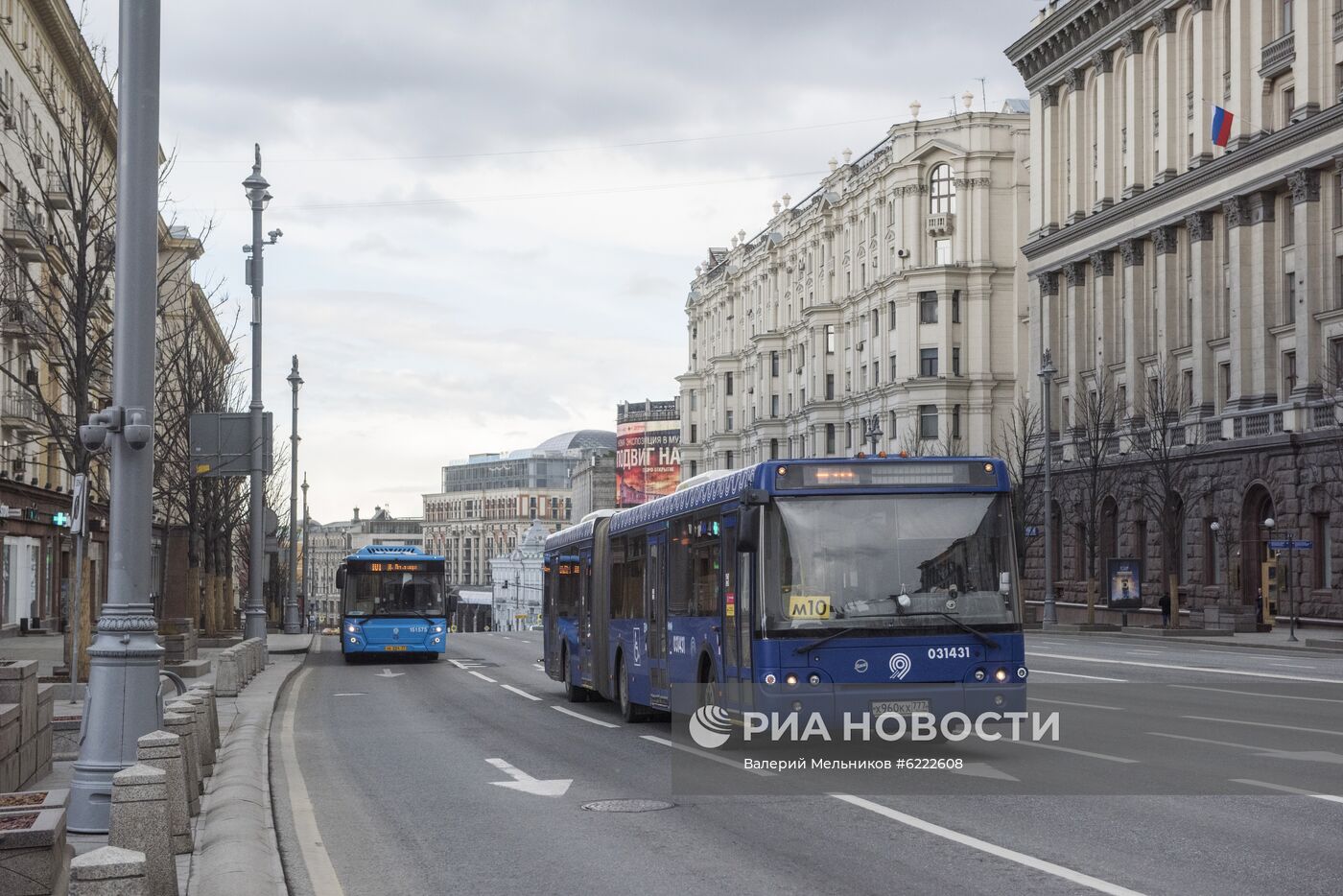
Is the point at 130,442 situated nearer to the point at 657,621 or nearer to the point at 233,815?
the point at 233,815

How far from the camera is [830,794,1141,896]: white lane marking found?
29.2 ft

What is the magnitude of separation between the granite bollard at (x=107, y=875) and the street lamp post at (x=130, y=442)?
497cm

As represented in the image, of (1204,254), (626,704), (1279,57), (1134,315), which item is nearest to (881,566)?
(626,704)

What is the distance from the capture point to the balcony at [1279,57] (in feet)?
177

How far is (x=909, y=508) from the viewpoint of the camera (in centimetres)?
1516

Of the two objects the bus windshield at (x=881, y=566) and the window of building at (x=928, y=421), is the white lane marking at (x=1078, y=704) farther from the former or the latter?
the window of building at (x=928, y=421)

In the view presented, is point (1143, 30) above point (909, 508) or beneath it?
above

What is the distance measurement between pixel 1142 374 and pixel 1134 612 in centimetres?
972

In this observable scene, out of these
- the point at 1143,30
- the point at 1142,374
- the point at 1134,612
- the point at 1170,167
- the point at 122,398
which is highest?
the point at 1143,30

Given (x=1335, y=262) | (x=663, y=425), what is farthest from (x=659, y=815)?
(x=663, y=425)

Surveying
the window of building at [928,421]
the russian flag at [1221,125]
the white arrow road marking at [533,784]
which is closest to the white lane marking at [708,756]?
the white arrow road marking at [533,784]

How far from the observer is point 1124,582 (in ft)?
173

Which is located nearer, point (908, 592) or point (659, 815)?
point (659, 815)

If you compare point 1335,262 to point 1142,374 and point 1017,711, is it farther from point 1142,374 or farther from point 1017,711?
point 1017,711
